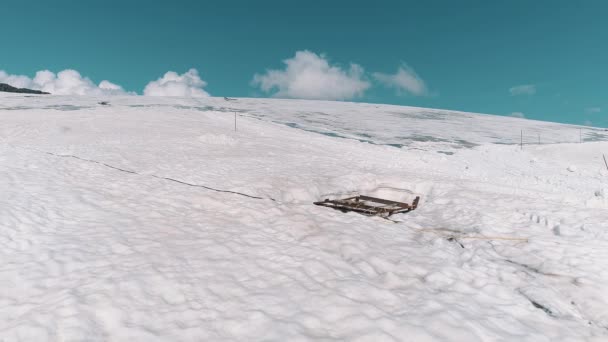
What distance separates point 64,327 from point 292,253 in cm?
330

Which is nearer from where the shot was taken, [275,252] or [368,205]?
[275,252]

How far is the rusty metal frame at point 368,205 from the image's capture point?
9.74 meters

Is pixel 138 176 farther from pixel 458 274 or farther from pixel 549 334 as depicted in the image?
pixel 549 334

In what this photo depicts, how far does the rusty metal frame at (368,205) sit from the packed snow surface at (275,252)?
55 cm

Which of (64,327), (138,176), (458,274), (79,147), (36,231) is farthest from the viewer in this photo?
(79,147)

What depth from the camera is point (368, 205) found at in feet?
34.9

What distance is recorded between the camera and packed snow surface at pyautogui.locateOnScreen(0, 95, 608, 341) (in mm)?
4188

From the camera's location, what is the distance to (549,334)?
439 cm

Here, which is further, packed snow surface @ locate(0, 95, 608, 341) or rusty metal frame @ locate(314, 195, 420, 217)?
rusty metal frame @ locate(314, 195, 420, 217)

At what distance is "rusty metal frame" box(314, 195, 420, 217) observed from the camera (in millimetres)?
9742

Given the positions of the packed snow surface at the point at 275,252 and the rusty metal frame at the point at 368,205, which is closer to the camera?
the packed snow surface at the point at 275,252

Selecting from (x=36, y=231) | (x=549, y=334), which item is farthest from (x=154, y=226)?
(x=549, y=334)

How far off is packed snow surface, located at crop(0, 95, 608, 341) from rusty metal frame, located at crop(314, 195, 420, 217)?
0.55m

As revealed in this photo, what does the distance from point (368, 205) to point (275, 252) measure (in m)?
5.04
